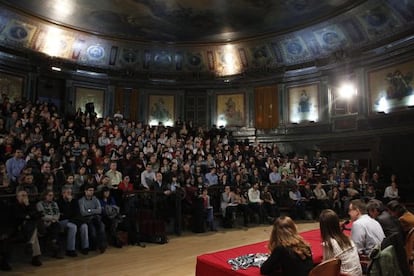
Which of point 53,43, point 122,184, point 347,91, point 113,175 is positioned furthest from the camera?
point 53,43

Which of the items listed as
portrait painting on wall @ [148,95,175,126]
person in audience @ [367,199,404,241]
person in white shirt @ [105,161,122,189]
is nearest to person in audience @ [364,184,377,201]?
person in audience @ [367,199,404,241]

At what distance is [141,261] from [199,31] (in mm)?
15626

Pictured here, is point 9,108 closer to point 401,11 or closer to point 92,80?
point 92,80

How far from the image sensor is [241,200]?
968 cm

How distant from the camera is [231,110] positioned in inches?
815

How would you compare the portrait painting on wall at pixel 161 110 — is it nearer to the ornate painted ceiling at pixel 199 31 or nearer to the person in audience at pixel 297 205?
the ornate painted ceiling at pixel 199 31

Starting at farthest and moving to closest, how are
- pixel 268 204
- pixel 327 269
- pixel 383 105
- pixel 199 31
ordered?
pixel 199 31 → pixel 383 105 → pixel 268 204 → pixel 327 269

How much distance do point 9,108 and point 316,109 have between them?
46.1ft

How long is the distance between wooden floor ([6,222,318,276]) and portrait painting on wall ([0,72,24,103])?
13.1 meters

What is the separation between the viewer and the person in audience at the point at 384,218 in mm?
4176

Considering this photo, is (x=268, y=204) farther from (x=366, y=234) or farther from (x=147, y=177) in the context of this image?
(x=366, y=234)

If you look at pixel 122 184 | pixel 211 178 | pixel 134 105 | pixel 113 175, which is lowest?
pixel 122 184

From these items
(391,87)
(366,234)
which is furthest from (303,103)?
(366,234)

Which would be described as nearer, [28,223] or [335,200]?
[28,223]
